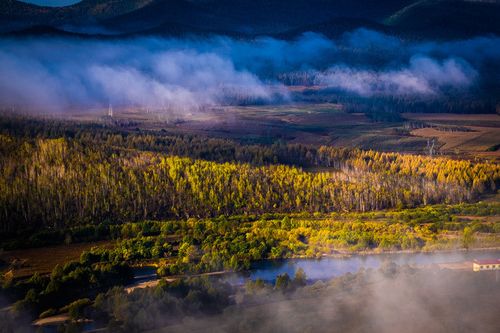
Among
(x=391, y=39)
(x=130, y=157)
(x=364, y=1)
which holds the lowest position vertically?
(x=130, y=157)

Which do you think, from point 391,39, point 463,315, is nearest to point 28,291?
point 463,315

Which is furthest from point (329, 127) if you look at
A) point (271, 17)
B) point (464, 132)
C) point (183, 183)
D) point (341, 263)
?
point (271, 17)

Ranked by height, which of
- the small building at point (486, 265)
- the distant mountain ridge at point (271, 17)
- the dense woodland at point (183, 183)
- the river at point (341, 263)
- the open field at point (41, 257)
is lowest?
the river at point (341, 263)

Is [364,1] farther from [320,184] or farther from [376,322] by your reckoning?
[376,322]

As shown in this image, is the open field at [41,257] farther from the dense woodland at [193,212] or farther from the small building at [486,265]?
the small building at [486,265]

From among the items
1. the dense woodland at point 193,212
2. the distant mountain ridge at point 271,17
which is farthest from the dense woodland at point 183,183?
the distant mountain ridge at point 271,17

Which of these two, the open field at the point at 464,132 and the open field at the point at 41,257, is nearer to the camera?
the open field at the point at 41,257
